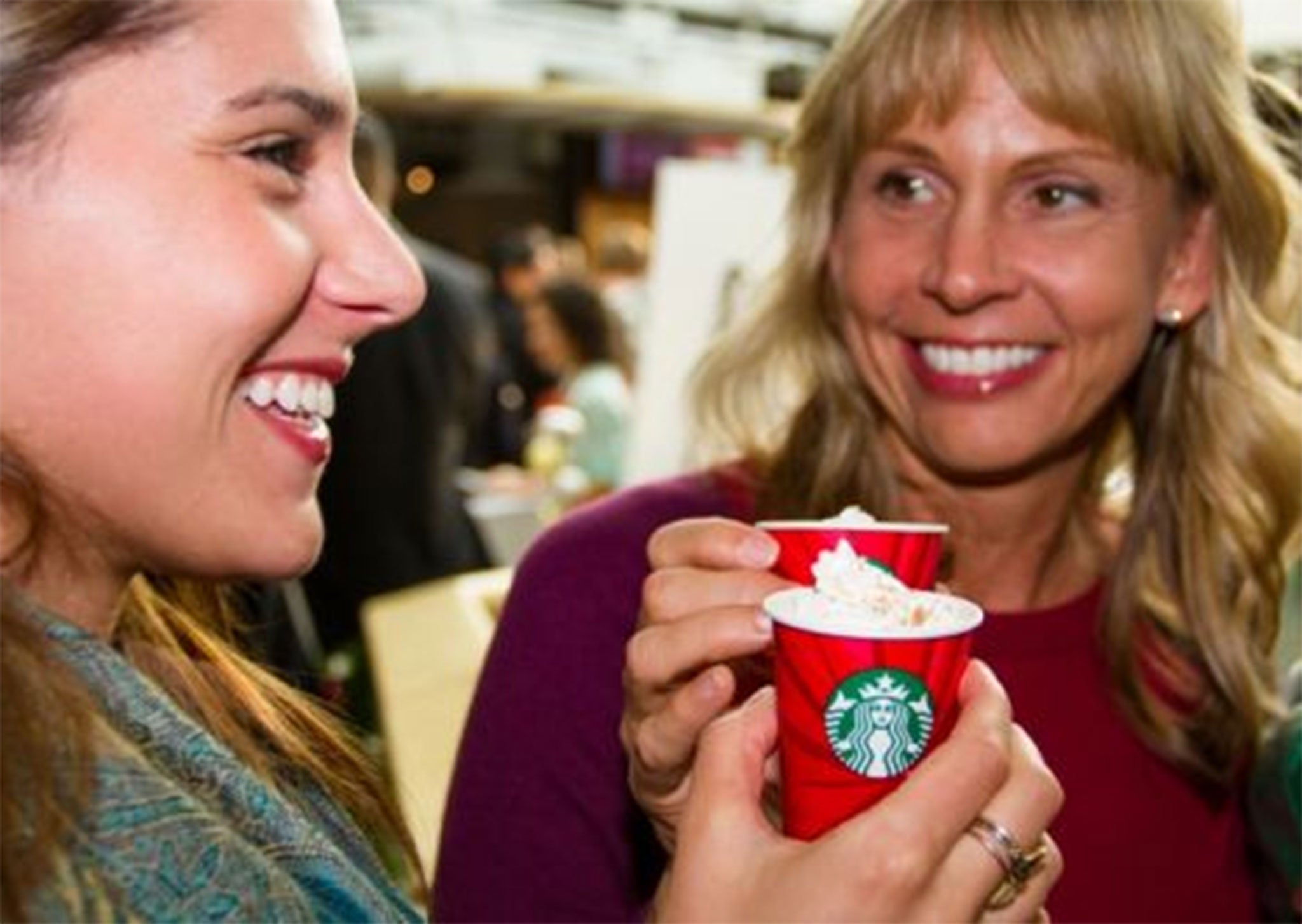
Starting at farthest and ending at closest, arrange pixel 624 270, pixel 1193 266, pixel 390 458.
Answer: pixel 624 270
pixel 390 458
pixel 1193 266

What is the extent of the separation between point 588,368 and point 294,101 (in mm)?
4991

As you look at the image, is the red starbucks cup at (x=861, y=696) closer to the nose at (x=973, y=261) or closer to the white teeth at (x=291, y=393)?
the white teeth at (x=291, y=393)

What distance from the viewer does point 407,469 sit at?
4348mm

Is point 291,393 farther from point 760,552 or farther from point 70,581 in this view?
point 760,552

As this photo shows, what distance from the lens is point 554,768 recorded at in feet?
5.47

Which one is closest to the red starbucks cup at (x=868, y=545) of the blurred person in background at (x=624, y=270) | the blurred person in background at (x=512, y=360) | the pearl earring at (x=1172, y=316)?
the pearl earring at (x=1172, y=316)

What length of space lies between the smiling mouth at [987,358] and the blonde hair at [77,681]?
0.85 metres

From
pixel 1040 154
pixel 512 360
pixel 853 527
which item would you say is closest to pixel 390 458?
pixel 1040 154

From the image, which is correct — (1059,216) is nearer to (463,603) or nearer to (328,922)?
(328,922)

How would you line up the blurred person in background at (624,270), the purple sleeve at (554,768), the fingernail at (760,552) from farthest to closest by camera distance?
the blurred person in background at (624,270), the purple sleeve at (554,768), the fingernail at (760,552)

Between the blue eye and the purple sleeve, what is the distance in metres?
0.70

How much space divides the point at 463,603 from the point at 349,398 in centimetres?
118

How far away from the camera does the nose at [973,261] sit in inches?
66.8

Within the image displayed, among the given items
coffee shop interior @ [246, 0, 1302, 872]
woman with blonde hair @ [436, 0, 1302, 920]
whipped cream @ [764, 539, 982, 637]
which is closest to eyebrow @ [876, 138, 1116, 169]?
woman with blonde hair @ [436, 0, 1302, 920]
